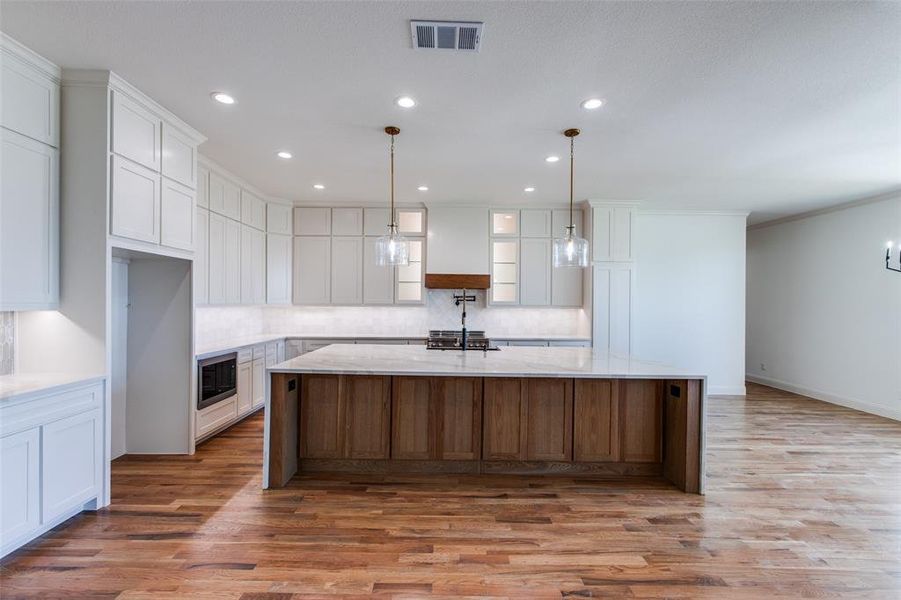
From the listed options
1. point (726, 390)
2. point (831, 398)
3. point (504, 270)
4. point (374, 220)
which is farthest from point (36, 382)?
point (831, 398)

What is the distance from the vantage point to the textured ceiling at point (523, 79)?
2102mm

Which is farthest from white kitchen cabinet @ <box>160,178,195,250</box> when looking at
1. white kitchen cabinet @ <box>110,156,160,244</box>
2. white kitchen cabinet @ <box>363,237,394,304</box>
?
white kitchen cabinet @ <box>363,237,394,304</box>

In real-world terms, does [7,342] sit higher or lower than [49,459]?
higher

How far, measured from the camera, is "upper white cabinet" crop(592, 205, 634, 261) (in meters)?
5.81

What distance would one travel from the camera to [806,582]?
2102 mm

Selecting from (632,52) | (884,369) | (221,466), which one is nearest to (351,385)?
(221,466)

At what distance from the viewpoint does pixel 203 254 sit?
439 centimetres

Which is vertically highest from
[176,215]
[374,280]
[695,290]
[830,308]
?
[176,215]

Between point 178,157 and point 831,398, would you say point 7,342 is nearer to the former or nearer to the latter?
point 178,157

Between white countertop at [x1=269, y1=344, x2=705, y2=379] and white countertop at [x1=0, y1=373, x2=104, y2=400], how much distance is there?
1.11m

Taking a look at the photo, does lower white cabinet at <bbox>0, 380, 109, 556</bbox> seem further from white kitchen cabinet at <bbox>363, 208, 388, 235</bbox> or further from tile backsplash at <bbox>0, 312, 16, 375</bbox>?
white kitchen cabinet at <bbox>363, 208, 388, 235</bbox>

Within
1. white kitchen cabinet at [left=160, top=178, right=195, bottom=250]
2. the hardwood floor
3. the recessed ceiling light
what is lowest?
the hardwood floor

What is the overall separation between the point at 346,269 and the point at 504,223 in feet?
7.99

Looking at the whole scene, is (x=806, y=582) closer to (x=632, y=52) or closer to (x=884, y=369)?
(x=632, y=52)
